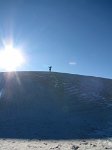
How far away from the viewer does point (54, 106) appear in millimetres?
35094

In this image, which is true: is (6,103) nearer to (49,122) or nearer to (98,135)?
(49,122)

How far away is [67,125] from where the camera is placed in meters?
26.4

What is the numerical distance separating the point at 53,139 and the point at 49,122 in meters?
7.11

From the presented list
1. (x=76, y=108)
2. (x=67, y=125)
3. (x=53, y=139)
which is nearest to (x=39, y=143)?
(x=53, y=139)

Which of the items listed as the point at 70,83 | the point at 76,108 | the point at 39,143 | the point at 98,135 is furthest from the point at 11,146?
the point at 70,83

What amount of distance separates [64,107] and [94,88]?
38.7 feet

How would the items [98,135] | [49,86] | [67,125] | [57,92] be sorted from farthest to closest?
[49,86] < [57,92] < [67,125] < [98,135]

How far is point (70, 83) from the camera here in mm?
46062

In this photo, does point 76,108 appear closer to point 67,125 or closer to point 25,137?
point 67,125

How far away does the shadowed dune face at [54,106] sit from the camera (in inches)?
941

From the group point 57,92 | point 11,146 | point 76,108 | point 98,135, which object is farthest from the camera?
point 57,92

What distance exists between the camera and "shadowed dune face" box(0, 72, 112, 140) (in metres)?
23.9

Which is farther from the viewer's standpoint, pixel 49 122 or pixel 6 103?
pixel 6 103

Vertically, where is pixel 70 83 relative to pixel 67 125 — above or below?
above
